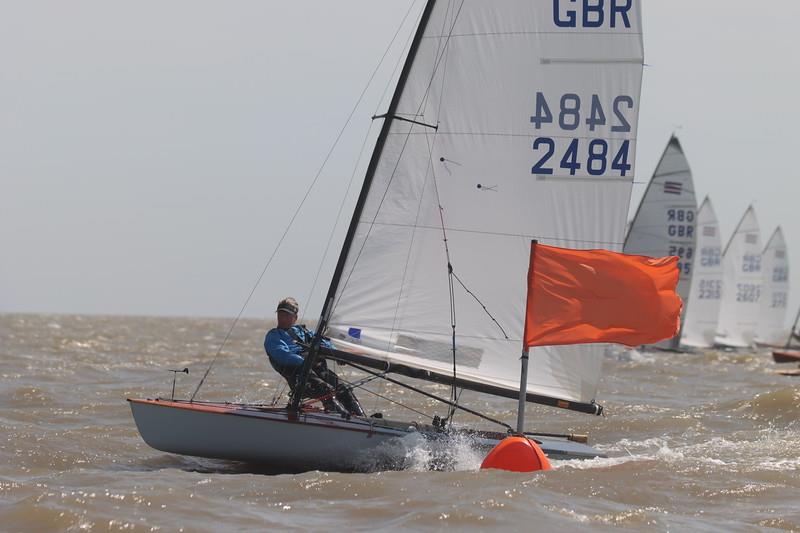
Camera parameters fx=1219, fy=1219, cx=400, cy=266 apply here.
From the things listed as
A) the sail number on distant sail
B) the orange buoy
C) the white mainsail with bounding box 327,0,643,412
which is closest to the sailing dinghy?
the white mainsail with bounding box 327,0,643,412

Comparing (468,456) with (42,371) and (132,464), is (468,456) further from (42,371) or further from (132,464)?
(42,371)

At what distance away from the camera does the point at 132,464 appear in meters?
10.4

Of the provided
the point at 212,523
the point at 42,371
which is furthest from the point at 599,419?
the point at 42,371

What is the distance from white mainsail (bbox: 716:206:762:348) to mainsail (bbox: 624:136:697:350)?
41.2ft

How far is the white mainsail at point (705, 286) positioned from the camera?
3997cm

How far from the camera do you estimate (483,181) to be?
10.4 m

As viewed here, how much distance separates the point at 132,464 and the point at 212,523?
299 centimetres

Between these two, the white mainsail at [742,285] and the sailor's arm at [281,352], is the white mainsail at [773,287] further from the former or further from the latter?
the sailor's arm at [281,352]

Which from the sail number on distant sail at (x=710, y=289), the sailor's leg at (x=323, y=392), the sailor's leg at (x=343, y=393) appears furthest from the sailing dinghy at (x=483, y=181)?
the sail number on distant sail at (x=710, y=289)

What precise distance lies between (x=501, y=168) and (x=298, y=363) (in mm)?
2399

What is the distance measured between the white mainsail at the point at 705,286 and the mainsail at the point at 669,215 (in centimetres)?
681

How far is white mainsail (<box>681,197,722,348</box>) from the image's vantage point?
39969 mm

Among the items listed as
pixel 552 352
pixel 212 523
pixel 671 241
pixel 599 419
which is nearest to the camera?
pixel 212 523

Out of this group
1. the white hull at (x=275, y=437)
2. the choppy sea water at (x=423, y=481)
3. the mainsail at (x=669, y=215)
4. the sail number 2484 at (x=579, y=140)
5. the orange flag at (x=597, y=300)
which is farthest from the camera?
the mainsail at (x=669, y=215)
